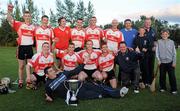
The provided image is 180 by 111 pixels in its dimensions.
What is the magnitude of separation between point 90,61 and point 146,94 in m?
2.04

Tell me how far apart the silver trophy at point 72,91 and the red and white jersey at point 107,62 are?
6.04 feet

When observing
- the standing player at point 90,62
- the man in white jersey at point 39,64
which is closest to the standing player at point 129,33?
the standing player at point 90,62

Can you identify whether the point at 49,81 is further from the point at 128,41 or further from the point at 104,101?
the point at 128,41

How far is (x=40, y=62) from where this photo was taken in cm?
1048

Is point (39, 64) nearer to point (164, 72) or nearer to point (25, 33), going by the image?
point (25, 33)

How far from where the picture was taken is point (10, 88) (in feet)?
35.6

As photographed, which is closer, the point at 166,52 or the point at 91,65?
the point at 166,52

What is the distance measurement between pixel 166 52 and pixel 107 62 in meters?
1.80

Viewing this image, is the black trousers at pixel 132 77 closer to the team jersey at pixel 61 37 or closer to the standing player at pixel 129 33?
the standing player at pixel 129 33

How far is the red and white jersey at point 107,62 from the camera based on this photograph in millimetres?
10820

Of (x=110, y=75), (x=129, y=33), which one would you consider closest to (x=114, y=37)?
(x=129, y=33)

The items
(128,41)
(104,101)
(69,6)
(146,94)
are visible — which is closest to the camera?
(104,101)

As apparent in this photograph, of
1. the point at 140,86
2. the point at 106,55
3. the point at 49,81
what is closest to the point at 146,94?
the point at 140,86

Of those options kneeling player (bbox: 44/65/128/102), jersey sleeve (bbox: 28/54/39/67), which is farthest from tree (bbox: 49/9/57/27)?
kneeling player (bbox: 44/65/128/102)
